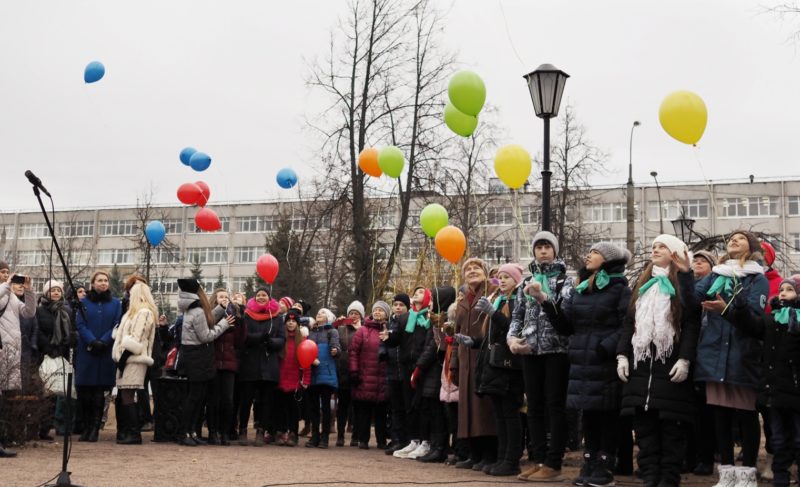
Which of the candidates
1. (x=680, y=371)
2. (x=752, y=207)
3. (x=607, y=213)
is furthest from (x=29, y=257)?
(x=680, y=371)

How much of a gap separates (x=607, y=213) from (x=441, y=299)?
60479 millimetres

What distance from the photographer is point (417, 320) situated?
11.9 metres

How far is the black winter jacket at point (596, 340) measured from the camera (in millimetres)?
8094

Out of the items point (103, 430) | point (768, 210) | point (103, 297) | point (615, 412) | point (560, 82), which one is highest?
point (768, 210)

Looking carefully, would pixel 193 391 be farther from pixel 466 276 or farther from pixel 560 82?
pixel 560 82

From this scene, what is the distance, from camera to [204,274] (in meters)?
82.4

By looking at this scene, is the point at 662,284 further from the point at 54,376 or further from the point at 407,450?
the point at 54,376

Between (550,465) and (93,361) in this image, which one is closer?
(550,465)

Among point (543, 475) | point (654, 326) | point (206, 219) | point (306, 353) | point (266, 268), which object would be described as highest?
point (206, 219)

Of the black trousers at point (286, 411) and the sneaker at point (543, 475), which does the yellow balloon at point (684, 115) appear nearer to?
the sneaker at point (543, 475)

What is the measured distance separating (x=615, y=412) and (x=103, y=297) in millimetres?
7240

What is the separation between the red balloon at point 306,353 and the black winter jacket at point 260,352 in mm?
280

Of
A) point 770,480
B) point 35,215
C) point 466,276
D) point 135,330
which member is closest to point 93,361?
point 135,330

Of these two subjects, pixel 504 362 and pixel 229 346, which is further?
pixel 229 346
